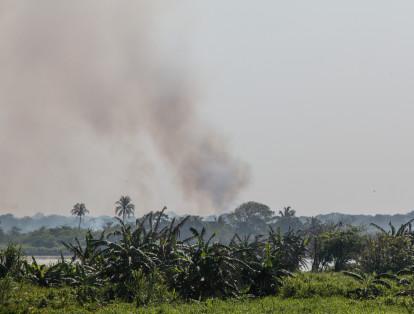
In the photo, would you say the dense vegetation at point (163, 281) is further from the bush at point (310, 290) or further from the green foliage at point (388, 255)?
the green foliage at point (388, 255)

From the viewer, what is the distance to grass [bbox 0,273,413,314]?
16094 mm

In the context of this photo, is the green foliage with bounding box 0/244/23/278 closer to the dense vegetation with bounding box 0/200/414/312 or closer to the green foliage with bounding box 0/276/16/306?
the dense vegetation with bounding box 0/200/414/312

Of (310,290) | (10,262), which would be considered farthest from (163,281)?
(10,262)

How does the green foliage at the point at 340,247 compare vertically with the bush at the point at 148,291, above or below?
above

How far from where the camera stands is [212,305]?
17.8 m

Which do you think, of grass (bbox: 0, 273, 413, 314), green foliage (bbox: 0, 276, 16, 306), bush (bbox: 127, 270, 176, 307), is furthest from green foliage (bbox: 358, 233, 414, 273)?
green foliage (bbox: 0, 276, 16, 306)

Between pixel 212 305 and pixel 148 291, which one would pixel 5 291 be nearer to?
pixel 148 291

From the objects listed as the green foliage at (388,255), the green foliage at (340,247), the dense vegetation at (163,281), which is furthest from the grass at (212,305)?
the green foliage at (340,247)

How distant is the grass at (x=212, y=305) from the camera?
16.1 metres

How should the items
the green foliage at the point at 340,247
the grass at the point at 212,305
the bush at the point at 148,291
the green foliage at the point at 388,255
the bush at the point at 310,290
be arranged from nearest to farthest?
the grass at the point at 212,305 < the bush at the point at 148,291 < the bush at the point at 310,290 < the green foliage at the point at 388,255 < the green foliage at the point at 340,247

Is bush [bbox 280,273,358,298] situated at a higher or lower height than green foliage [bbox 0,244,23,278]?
lower

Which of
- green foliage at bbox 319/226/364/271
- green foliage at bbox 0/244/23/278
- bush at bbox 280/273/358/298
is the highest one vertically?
green foliage at bbox 319/226/364/271

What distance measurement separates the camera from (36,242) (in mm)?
148875

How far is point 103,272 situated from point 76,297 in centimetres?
326
